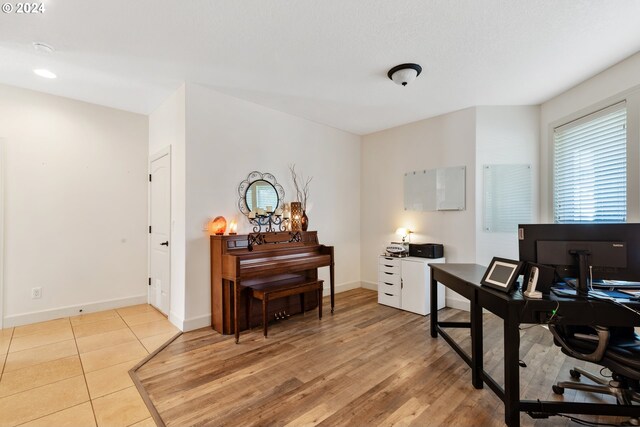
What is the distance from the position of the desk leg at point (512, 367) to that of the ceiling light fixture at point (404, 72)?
2200mm

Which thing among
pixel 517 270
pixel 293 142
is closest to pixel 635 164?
pixel 517 270

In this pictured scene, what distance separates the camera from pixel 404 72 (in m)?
2.73

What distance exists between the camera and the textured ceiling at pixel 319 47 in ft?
6.56

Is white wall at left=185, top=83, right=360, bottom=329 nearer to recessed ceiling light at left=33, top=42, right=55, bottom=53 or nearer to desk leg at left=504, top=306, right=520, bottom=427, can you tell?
recessed ceiling light at left=33, top=42, right=55, bottom=53

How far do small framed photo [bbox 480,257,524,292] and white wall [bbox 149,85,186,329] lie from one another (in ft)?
9.48

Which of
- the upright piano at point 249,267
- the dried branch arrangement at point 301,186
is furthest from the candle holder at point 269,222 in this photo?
the dried branch arrangement at point 301,186

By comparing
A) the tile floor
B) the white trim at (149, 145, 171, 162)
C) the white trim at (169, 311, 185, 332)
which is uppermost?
the white trim at (149, 145, 171, 162)

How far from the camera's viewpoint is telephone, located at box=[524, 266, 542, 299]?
1.73 meters

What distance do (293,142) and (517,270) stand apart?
319 cm

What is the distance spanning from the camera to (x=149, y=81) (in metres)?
3.07

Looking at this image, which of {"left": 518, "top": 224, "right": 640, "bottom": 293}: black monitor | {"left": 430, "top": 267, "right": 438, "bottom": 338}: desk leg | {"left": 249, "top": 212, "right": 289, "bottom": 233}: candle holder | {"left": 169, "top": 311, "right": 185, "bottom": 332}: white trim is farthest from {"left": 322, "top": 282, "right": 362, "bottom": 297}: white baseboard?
{"left": 518, "top": 224, "right": 640, "bottom": 293}: black monitor

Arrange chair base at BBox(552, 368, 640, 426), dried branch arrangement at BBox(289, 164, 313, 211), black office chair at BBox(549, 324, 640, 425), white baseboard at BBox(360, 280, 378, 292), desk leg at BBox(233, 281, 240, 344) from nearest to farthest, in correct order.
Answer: black office chair at BBox(549, 324, 640, 425), chair base at BBox(552, 368, 640, 426), desk leg at BBox(233, 281, 240, 344), dried branch arrangement at BBox(289, 164, 313, 211), white baseboard at BBox(360, 280, 378, 292)

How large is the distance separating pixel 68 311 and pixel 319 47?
419cm

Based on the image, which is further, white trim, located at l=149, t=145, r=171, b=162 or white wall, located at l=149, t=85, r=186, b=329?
white trim, located at l=149, t=145, r=171, b=162
